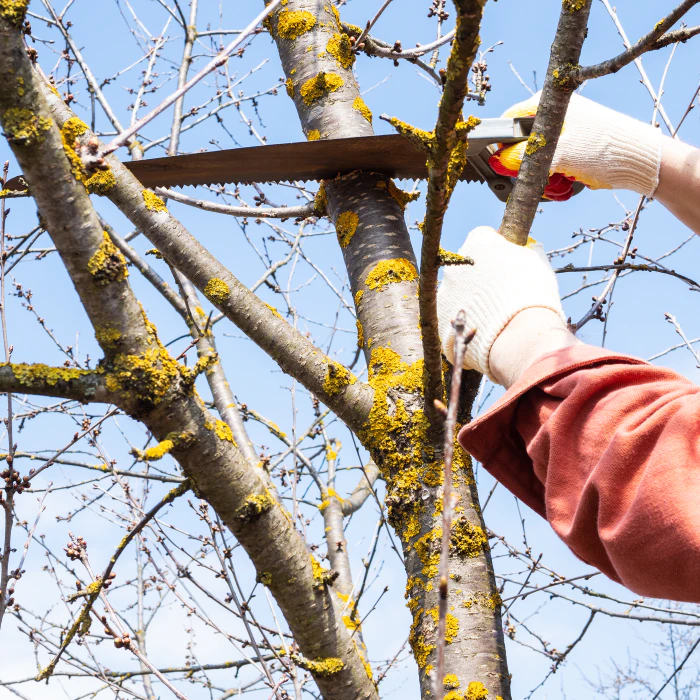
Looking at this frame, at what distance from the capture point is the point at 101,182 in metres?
2.12

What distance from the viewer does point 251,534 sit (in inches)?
67.1

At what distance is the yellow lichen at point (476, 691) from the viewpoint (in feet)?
5.72

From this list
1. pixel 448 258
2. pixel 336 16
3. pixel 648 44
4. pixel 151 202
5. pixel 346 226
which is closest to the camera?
pixel 448 258

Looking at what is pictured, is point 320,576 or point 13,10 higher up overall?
point 13,10

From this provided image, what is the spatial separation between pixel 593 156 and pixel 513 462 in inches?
42.7

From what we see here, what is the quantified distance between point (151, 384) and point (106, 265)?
9.9 inches

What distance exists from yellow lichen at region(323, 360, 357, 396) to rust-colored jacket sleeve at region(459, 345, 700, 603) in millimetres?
663

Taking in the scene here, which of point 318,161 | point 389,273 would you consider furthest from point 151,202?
point 389,273

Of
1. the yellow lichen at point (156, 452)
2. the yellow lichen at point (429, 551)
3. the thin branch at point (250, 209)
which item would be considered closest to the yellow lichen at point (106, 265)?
the yellow lichen at point (156, 452)

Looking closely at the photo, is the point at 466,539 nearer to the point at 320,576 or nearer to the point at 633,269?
the point at 320,576

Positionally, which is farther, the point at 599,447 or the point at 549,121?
the point at 549,121

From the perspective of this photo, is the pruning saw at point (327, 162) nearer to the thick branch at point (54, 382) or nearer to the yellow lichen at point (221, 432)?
the yellow lichen at point (221, 432)

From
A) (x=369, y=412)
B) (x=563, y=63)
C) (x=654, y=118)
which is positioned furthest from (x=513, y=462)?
(x=654, y=118)

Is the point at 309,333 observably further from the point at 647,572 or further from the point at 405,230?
the point at 647,572
